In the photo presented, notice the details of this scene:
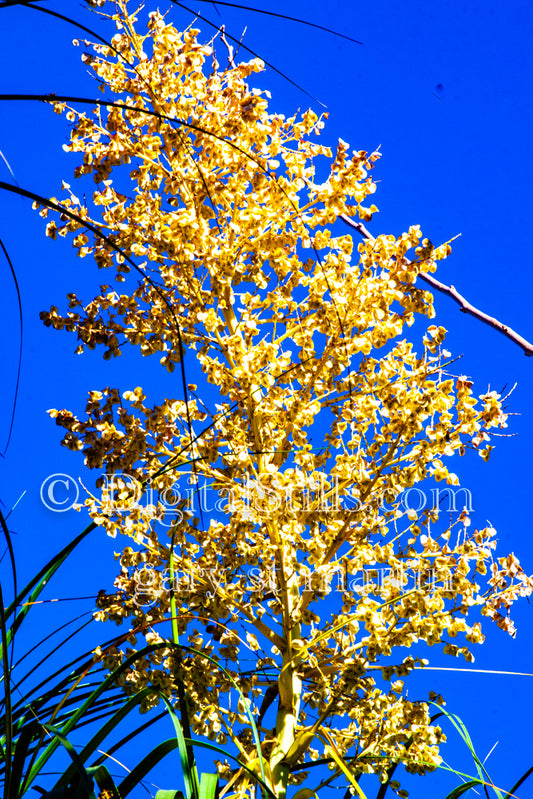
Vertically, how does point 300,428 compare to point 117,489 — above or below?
above

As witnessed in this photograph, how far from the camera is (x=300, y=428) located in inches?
104

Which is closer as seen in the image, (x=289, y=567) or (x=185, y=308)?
(x=289, y=567)

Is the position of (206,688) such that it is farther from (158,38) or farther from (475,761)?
(158,38)

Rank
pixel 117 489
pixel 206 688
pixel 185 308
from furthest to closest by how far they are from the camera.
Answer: pixel 185 308
pixel 117 489
pixel 206 688

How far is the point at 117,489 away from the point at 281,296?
0.96 m

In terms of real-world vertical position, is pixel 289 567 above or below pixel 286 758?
above

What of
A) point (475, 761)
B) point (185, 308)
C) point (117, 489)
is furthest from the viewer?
point (185, 308)

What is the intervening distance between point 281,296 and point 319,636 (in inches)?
49.6

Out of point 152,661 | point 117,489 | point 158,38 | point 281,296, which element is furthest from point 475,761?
point 158,38

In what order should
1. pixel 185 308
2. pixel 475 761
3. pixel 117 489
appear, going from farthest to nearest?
pixel 185 308
pixel 117 489
pixel 475 761

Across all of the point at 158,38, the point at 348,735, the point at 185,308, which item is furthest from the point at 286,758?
the point at 158,38

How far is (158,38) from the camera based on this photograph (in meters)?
2.91

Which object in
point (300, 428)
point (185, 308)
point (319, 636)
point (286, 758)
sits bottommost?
point (286, 758)

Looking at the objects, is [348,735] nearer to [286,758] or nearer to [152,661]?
[286,758]
